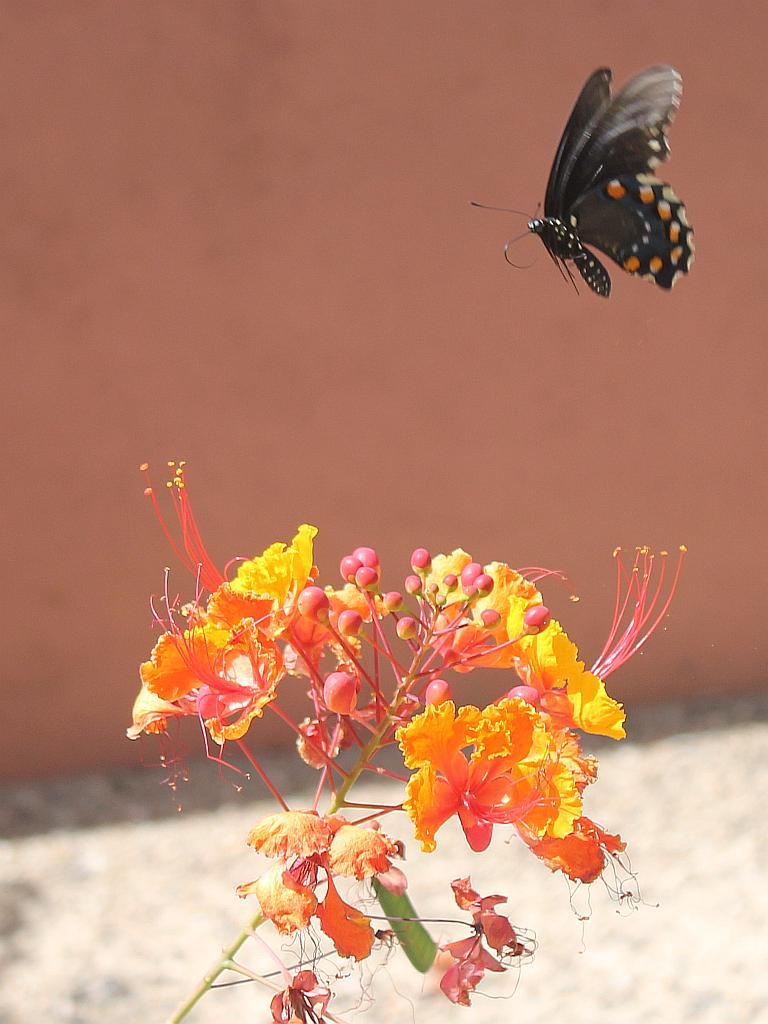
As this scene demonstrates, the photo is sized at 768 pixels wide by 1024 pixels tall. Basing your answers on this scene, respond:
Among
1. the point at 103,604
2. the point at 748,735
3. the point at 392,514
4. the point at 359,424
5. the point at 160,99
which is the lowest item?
the point at 748,735

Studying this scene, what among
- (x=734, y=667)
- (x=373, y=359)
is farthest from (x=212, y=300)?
(x=734, y=667)

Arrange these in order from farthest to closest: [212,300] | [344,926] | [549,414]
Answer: [549,414] < [212,300] < [344,926]

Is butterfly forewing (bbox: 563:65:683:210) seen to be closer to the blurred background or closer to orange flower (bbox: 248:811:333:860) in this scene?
orange flower (bbox: 248:811:333:860)

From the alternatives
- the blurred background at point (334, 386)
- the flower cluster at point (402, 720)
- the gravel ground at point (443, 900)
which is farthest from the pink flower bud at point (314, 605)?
the blurred background at point (334, 386)

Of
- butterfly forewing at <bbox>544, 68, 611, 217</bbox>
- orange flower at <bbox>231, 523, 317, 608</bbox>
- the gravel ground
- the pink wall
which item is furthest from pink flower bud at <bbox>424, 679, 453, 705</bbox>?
the pink wall

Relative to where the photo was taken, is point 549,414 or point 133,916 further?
point 549,414

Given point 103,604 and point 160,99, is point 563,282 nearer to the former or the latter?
point 160,99
